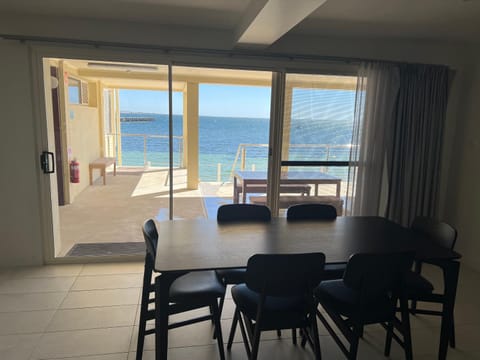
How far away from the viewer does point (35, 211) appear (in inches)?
126

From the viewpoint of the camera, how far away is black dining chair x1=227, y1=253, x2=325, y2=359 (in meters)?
1.67

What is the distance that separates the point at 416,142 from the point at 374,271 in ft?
7.39

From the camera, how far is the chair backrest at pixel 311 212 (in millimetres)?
2682

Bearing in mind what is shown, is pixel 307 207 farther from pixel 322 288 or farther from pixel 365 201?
pixel 365 201

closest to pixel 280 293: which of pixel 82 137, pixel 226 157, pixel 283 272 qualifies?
pixel 283 272

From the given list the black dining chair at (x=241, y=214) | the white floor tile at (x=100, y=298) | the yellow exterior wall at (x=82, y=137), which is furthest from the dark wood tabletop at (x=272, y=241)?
the yellow exterior wall at (x=82, y=137)

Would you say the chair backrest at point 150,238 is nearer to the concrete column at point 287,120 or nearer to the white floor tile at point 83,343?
the white floor tile at point 83,343

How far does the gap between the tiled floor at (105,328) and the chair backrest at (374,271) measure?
63 cm

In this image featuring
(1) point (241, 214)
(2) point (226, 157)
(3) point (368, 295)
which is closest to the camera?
(3) point (368, 295)

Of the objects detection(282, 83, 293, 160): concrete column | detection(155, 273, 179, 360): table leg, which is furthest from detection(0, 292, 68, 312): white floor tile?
detection(282, 83, 293, 160): concrete column

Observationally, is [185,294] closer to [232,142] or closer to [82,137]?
[82,137]

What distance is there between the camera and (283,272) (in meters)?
1.69

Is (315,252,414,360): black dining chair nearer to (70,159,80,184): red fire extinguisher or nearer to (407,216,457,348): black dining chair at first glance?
(407,216,457,348): black dining chair

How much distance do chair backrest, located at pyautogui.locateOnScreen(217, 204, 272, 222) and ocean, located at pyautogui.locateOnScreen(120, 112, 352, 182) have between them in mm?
1109
